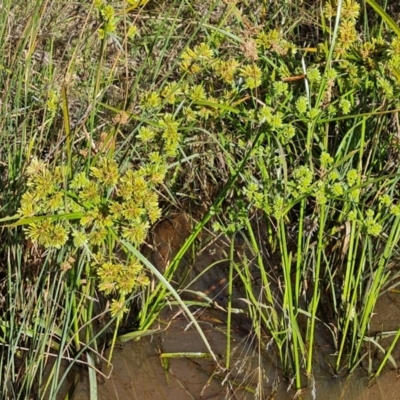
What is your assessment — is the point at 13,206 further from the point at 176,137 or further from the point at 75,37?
the point at 75,37

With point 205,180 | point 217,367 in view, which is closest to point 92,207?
point 217,367

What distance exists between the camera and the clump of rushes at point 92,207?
1.35 meters

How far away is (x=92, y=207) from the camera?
1402 mm

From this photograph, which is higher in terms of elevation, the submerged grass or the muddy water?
the submerged grass

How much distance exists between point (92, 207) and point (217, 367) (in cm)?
74

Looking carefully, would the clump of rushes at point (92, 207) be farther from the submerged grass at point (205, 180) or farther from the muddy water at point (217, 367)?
the muddy water at point (217, 367)

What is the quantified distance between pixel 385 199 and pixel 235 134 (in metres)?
0.48

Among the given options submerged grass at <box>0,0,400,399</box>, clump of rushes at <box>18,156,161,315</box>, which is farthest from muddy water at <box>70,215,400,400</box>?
clump of rushes at <box>18,156,161,315</box>

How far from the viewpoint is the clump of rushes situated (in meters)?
1.35

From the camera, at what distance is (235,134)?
6.36 ft

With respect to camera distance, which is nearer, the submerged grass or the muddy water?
the submerged grass

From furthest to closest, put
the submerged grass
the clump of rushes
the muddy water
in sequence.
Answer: the muddy water
the submerged grass
the clump of rushes

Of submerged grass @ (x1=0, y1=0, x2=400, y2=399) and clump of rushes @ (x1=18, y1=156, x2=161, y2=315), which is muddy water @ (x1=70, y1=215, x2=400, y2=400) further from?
clump of rushes @ (x1=18, y1=156, x2=161, y2=315)

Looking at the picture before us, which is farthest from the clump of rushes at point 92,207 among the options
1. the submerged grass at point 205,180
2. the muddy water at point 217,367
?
the muddy water at point 217,367
